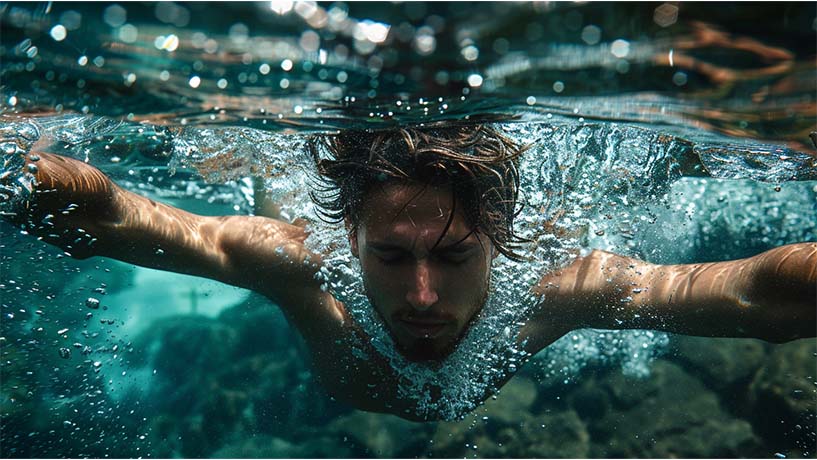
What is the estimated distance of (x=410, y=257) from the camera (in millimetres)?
4109

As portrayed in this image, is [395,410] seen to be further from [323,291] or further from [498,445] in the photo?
[498,445]

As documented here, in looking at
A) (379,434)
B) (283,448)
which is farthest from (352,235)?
(283,448)

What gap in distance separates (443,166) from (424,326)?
4.62 feet

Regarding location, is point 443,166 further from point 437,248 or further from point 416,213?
point 437,248

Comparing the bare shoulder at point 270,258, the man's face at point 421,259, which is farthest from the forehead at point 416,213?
the bare shoulder at point 270,258

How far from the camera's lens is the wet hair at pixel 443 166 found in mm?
4309

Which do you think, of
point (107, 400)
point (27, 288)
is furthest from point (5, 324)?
point (107, 400)

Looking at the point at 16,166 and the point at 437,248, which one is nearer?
the point at 437,248

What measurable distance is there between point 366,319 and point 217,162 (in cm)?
358

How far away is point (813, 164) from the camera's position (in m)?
5.88

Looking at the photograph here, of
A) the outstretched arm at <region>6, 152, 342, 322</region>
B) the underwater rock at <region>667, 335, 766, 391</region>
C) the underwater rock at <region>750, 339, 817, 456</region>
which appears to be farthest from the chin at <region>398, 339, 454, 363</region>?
the underwater rock at <region>750, 339, 817, 456</region>

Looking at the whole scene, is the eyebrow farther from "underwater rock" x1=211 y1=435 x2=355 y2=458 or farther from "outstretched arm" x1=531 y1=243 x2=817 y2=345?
"underwater rock" x1=211 y1=435 x2=355 y2=458

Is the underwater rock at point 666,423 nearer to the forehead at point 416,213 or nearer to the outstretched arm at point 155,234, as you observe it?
the outstretched arm at point 155,234

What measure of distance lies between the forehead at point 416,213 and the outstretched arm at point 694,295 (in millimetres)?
1925
